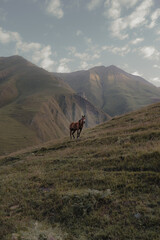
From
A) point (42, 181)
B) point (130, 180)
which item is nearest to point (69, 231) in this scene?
point (130, 180)

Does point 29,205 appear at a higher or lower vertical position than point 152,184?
lower

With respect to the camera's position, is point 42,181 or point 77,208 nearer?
point 77,208

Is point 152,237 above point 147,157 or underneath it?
underneath

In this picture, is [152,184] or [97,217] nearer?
[97,217]

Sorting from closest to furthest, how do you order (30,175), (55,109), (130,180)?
(130,180) → (30,175) → (55,109)

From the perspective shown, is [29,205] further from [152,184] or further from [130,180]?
[152,184]

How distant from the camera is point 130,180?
26.7 ft

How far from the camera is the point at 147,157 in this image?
9.87m

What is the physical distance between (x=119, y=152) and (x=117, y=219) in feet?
20.8

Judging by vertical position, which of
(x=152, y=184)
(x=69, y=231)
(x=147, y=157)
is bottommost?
(x=69, y=231)

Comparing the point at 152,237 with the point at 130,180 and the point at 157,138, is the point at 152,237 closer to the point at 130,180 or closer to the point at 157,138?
the point at 130,180

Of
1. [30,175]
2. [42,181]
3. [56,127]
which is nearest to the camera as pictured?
[42,181]

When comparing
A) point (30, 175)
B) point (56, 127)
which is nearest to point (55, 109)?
point (56, 127)

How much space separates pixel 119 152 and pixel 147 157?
2564mm
